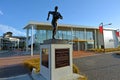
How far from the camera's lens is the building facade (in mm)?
32616

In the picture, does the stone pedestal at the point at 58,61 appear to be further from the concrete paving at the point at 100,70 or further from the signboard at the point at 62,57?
the concrete paving at the point at 100,70

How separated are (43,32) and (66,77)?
87.0 ft

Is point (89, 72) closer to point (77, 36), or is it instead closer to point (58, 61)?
point (58, 61)

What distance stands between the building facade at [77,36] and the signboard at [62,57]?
21953mm

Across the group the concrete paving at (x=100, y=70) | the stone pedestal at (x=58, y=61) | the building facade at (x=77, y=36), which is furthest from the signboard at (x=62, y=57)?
the building facade at (x=77, y=36)

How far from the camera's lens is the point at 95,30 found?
39906mm

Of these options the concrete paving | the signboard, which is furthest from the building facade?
the signboard

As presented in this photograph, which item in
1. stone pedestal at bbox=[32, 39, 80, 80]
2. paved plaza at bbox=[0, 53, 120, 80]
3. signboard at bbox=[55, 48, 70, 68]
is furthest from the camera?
paved plaza at bbox=[0, 53, 120, 80]

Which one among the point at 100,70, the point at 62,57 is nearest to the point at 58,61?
the point at 62,57

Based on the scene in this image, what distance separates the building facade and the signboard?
2195 cm

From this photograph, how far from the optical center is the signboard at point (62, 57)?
23.6ft

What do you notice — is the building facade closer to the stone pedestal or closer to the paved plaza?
the paved plaza

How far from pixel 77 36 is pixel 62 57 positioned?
99.1 feet

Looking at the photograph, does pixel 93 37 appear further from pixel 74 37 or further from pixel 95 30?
pixel 74 37
